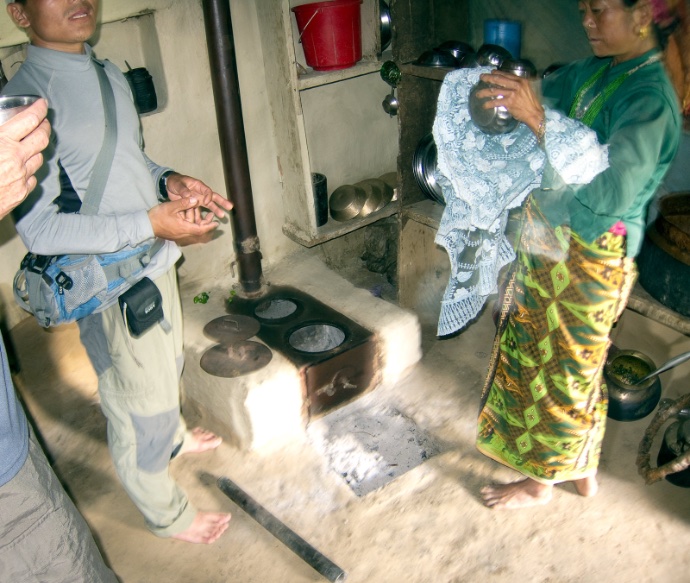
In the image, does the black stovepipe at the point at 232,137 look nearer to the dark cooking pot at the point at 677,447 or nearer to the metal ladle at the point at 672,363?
the metal ladle at the point at 672,363

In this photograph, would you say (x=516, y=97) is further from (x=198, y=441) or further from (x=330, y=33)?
(x=198, y=441)

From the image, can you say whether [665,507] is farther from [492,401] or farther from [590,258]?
[590,258]

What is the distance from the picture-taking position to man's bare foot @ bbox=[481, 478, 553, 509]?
274 cm

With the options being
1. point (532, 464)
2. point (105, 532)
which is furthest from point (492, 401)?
point (105, 532)

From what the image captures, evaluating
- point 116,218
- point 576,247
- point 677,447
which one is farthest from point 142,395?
point 677,447

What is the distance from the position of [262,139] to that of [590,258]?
216cm

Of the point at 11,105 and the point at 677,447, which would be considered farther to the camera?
the point at 677,447

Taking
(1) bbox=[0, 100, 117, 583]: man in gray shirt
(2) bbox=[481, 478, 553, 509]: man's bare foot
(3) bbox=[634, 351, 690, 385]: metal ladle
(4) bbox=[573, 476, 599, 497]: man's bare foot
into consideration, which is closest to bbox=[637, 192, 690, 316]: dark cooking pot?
(3) bbox=[634, 351, 690, 385]: metal ladle

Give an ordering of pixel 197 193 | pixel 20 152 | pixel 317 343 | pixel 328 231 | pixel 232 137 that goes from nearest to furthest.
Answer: pixel 20 152 → pixel 197 193 → pixel 232 137 → pixel 317 343 → pixel 328 231

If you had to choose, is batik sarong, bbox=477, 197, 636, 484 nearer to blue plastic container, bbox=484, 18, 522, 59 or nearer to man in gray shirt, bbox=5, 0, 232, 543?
man in gray shirt, bbox=5, 0, 232, 543

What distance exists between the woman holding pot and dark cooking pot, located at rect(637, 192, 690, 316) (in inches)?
17.7

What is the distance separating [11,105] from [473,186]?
61.1 inches

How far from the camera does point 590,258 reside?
6.97ft

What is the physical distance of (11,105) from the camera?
5.20 feet
